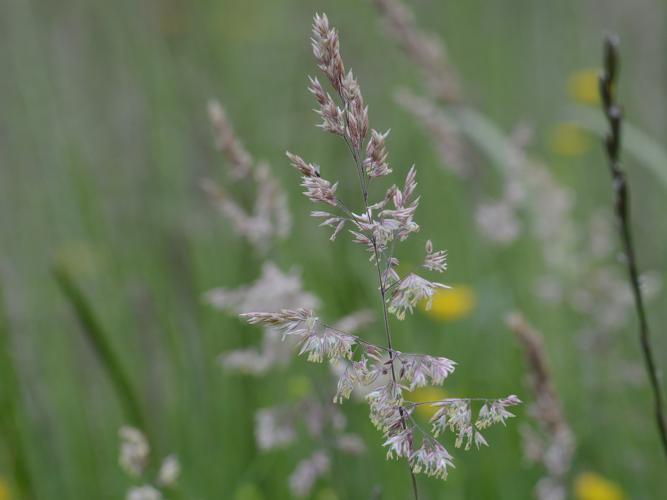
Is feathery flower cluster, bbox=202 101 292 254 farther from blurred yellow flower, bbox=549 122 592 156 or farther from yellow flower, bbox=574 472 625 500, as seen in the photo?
blurred yellow flower, bbox=549 122 592 156

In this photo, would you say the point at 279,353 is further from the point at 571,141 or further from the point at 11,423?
the point at 571,141

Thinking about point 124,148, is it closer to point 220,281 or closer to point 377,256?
point 220,281

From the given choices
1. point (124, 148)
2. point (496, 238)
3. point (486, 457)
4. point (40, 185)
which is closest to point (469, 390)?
point (486, 457)

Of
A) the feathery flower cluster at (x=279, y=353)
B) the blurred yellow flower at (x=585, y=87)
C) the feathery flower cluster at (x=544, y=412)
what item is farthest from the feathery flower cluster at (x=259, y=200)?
the blurred yellow flower at (x=585, y=87)

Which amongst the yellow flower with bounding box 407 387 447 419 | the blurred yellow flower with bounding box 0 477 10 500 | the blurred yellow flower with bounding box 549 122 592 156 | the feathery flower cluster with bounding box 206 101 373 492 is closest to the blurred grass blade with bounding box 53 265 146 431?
the feathery flower cluster with bounding box 206 101 373 492

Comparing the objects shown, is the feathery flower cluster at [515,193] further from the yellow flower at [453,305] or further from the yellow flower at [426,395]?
the yellow flower at [426,395]
